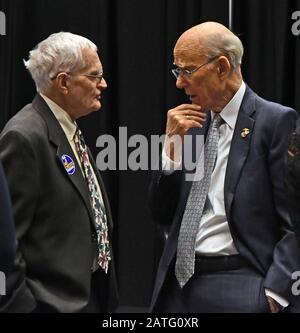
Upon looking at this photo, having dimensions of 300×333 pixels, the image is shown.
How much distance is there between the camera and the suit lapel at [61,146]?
2.59 metres

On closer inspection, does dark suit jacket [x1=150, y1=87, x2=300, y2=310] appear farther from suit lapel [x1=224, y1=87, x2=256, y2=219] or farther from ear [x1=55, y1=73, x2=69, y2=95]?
ear [x1=55, y1=73, x2=69, y2=95]

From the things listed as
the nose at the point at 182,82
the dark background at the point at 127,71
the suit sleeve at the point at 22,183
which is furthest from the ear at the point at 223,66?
the dark background at the point at 127,71

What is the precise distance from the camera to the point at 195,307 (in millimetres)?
2756

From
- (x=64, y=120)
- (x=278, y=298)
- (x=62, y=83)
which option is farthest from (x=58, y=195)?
(x=278, y=298)

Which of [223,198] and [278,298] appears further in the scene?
[223,198]

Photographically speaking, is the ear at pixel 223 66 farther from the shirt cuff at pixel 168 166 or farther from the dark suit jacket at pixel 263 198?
the shirt cuff at pixel 168 166

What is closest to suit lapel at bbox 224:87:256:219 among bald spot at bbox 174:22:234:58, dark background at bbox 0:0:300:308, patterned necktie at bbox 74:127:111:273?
bald spot at bbox 174:22:234:58

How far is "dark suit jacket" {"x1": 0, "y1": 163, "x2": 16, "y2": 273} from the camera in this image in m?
1.79

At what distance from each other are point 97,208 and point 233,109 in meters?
0.59

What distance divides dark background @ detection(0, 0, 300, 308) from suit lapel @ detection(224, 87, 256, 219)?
1534mm

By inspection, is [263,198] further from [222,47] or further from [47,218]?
[47,218]

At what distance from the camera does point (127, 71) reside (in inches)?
176

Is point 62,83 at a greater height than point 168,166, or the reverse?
point 62,83
